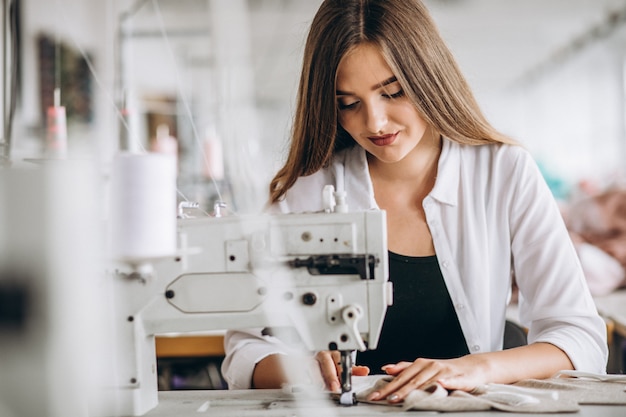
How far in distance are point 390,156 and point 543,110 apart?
10.2m

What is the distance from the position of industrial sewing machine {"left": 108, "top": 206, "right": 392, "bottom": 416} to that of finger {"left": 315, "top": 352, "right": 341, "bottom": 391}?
0.10 metres

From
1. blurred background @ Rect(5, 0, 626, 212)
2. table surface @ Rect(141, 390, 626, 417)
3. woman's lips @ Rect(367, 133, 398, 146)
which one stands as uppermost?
blurred background @ Rect(5, 0, 626, 212)

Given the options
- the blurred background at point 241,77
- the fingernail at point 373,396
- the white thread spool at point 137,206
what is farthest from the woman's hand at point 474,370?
the blurred background at point 241,77

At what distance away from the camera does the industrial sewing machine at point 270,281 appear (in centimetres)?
106

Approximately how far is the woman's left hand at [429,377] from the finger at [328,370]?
10cm

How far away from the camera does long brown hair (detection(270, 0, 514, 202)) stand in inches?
50.6

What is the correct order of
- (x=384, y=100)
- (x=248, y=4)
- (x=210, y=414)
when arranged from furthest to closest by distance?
(x=248, y=4), (x=384, y=100), (x=210, y=414)

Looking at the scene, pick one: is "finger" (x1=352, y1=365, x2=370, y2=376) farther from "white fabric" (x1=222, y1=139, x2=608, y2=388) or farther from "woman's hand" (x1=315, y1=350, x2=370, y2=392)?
"white fabric" (x1=222, y1=139, x2=608, y2=388)

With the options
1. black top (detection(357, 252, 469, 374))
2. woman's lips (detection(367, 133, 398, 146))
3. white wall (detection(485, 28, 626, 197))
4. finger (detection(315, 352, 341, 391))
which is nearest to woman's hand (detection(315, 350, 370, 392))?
finger (detection(315, 352, 341, 391))

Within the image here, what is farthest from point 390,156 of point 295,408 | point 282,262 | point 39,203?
point 39,203

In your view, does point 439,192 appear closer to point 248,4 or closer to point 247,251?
point 247,251

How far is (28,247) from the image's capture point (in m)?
0.88

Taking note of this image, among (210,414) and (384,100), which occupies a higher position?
(384,100)

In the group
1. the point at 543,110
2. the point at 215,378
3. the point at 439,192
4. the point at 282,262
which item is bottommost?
the point at 215,378
